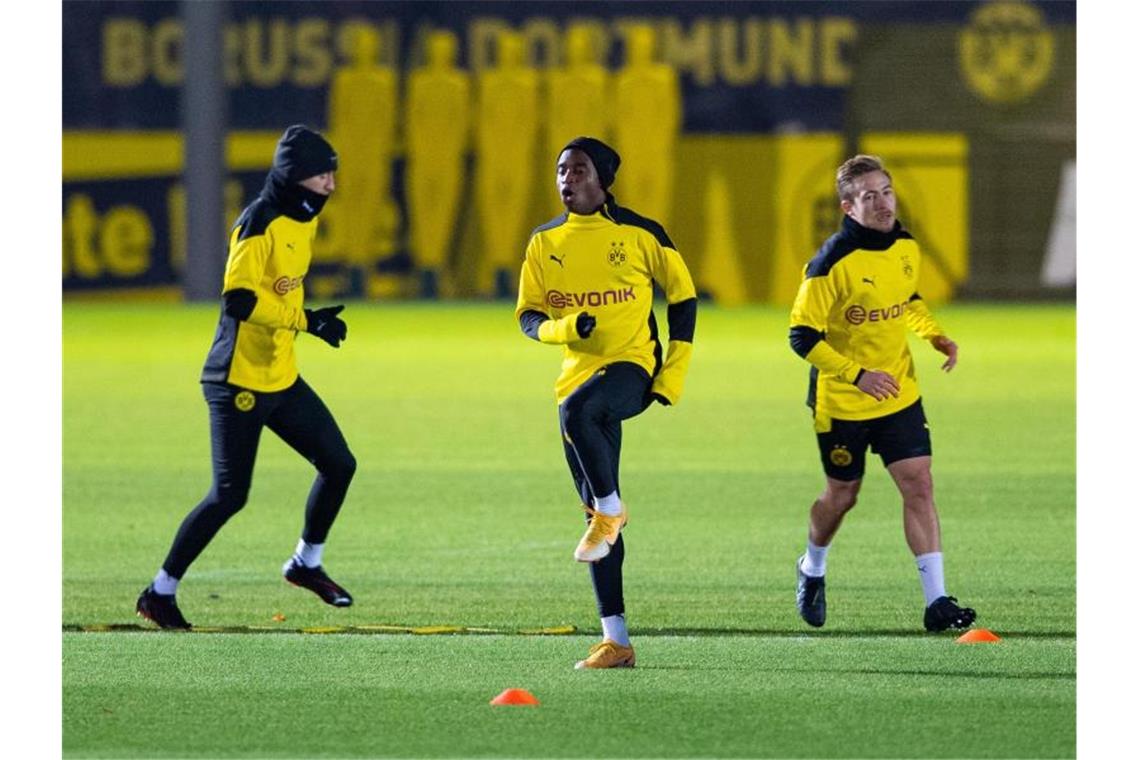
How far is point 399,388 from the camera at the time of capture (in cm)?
1922

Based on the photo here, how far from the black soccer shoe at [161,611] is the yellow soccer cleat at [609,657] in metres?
1.76

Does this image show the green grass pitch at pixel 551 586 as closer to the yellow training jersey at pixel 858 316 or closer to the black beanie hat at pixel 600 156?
the yellow training jersey at pixel 858 316

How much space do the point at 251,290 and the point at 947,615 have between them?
8.94ft

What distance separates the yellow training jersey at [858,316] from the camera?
8273 mm

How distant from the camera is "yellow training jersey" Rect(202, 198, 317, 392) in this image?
328 inches

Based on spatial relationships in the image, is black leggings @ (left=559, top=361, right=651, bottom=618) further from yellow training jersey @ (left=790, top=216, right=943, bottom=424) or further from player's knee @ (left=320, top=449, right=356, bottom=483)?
player's knee @ (left=320, top=449, right=356, bottom=483)

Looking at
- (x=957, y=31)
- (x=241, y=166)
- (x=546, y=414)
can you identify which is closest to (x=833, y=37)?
(x=957, y=31)

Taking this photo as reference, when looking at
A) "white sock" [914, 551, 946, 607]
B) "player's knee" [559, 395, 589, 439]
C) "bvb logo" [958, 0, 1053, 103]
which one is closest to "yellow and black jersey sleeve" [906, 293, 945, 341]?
"white sock" [914, 551, 946, 607]

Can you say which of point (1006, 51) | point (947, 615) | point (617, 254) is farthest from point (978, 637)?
point (1006, 51)

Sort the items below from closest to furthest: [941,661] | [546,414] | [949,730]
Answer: [949,730] < [941,661] < [546,414]

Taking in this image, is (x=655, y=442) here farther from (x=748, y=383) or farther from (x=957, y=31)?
(x=957, y=31)

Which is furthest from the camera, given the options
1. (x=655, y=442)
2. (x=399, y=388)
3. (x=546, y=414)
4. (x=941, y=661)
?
(x=399, y=388)

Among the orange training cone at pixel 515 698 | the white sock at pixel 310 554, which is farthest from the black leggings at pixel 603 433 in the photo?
the white sock at pixel 310 554

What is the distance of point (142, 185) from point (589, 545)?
21.8 m
